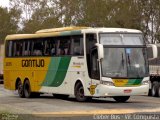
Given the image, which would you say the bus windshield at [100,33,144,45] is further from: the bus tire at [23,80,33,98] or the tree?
the tree

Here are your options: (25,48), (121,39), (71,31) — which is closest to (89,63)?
(121,39)

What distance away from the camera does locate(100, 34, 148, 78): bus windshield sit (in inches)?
941

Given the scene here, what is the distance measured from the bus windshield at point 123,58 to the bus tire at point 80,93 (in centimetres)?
176

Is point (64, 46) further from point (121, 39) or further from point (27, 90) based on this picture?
point (27, 90)

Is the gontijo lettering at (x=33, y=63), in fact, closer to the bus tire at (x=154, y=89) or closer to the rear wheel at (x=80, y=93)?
the rear wheel at (x=80, y=93)

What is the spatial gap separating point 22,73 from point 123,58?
783 cm

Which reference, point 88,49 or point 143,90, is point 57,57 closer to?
point 88,49

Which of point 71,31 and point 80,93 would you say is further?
point 71,31

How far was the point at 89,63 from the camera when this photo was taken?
24.5m

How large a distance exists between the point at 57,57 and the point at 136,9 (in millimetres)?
25399

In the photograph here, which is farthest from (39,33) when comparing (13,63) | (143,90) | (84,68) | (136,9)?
(136,9)

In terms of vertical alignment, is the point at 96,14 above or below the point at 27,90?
above

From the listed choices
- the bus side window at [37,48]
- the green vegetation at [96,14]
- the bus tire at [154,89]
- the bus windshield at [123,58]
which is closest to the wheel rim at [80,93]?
the bus windshield at [123,58]

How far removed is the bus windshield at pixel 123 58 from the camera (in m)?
23.9
